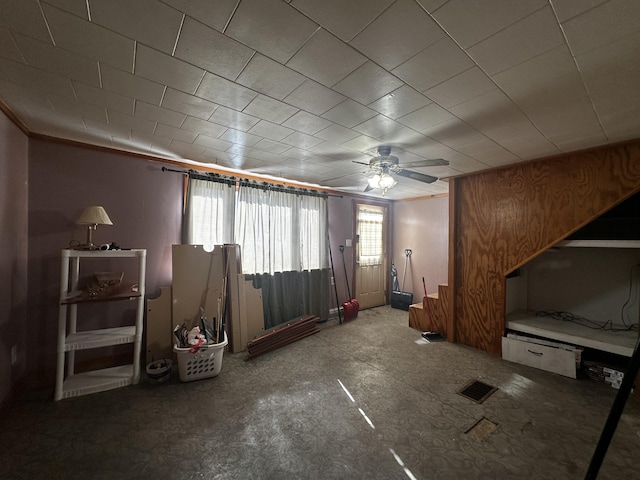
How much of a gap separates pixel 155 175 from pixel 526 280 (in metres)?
4.98

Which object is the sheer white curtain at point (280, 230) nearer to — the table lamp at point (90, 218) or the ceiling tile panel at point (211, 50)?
the table lamp at point (90, 218)

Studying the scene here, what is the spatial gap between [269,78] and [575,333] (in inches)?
146

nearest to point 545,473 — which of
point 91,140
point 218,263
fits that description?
point 218,263

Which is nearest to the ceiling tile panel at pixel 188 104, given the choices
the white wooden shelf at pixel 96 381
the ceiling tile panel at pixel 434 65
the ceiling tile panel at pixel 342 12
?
the ceiling tile panel at pixel 342 12

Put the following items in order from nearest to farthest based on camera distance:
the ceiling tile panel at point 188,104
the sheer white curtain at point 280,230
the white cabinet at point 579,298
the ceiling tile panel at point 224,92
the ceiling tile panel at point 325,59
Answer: the ceiling tile panel at point 325,59 < the ceiling tile panel at point 224,92 < the ceiling tile panel at point 188,104 < the white cabinet at point 579,298 < the sheer white curtain at point 280,230

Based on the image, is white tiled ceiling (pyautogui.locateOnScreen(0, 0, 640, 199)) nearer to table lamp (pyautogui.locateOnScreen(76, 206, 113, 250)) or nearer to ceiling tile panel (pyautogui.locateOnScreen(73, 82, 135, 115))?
ceiling tile panel (pyautogui.locateOnScreen(73, 82, 135, 115))

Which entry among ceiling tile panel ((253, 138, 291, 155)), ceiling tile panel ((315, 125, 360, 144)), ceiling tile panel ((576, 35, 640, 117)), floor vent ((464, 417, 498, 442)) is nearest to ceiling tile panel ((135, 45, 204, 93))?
ceiling tile panel ((253, 138, 291, 155))

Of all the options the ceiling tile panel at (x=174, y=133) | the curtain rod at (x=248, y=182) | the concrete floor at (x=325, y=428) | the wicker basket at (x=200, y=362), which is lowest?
the concrete floor at (x=325, y=428)

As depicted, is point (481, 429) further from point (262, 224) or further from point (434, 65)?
point (262, 224)

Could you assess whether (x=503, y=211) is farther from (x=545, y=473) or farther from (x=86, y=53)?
(x=86, y=53)

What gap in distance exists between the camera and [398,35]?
3.89 ft

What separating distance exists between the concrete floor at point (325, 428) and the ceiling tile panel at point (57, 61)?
7.67 feet

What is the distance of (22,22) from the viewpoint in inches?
44.6

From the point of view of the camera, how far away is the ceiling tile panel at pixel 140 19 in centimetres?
105
